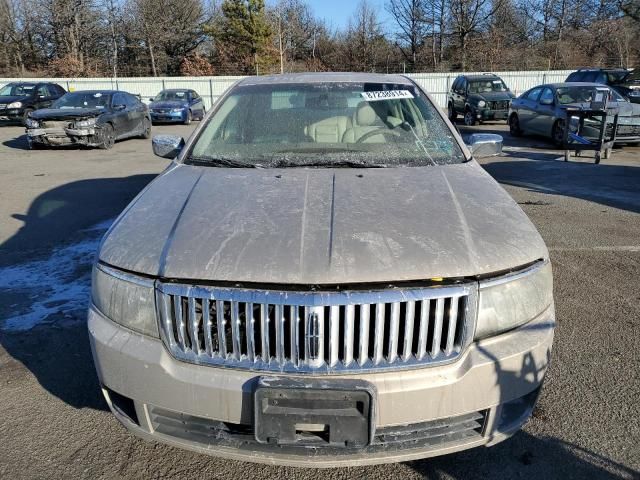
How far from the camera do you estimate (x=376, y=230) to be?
217 centimetres

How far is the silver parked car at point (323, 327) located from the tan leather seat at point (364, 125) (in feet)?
3.39

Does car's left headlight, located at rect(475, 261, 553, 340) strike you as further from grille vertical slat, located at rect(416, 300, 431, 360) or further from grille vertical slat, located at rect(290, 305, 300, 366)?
grille vertical slat, located at rect(290, 305, 300, 366)

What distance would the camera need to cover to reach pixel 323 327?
A: 1862mm

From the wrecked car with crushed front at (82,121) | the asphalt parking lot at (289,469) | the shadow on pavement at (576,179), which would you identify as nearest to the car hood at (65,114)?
the wrecked car with crushed front at (82,121)

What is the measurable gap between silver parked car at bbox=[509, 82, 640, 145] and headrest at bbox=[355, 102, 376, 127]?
9372 millimetres

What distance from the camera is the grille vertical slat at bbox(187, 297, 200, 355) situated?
1938mm

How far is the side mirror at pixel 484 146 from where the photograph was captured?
3.67 m

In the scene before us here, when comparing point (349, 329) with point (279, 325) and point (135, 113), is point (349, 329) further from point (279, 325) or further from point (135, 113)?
point (135, 113)

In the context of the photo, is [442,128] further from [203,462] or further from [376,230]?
[203,462]

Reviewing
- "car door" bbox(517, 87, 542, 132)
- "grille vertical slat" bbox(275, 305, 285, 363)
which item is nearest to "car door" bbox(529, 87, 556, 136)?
"car door" bbox(517, 87, 542, 132)

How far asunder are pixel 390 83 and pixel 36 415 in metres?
3.13

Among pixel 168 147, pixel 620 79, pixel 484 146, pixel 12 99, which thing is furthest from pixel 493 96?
pixel 12 99

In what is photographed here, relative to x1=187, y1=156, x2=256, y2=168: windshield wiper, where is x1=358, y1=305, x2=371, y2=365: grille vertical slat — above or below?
below

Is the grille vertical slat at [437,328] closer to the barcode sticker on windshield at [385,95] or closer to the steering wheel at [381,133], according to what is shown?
the steering wheel at [381,133]
